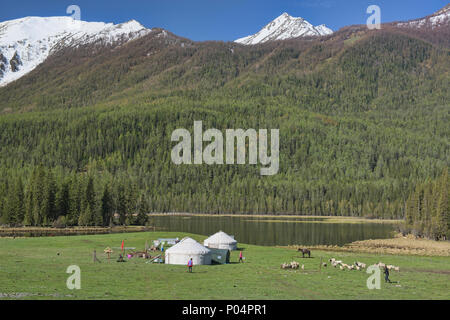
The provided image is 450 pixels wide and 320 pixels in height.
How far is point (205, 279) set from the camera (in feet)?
151

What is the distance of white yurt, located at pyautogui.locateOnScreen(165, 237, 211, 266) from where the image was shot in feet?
188

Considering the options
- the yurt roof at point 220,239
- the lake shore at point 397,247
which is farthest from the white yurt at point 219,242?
the lake shore at point 397,247

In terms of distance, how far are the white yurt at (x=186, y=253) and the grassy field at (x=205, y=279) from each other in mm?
2035

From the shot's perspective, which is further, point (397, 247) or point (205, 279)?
point (397, 247)

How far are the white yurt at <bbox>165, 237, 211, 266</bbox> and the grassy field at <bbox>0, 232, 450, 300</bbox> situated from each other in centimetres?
203

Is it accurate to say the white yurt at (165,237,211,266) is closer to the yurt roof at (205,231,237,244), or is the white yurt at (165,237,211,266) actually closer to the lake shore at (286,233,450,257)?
the yurt roof at (205,231,237,244)

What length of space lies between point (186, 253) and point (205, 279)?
11.6 meters

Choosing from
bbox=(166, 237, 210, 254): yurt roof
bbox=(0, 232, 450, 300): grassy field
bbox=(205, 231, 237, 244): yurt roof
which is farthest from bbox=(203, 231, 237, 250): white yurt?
bbox=(166, 237, 210, 254): yurt roof

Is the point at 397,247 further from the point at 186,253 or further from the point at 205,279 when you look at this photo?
the point at 205,279

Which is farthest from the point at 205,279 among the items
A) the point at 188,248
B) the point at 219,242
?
the point at 219,242

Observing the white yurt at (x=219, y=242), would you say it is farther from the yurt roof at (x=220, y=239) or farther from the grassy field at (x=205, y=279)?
the grassy field at (x=205, y=279)

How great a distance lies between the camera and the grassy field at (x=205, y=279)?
37.4m
